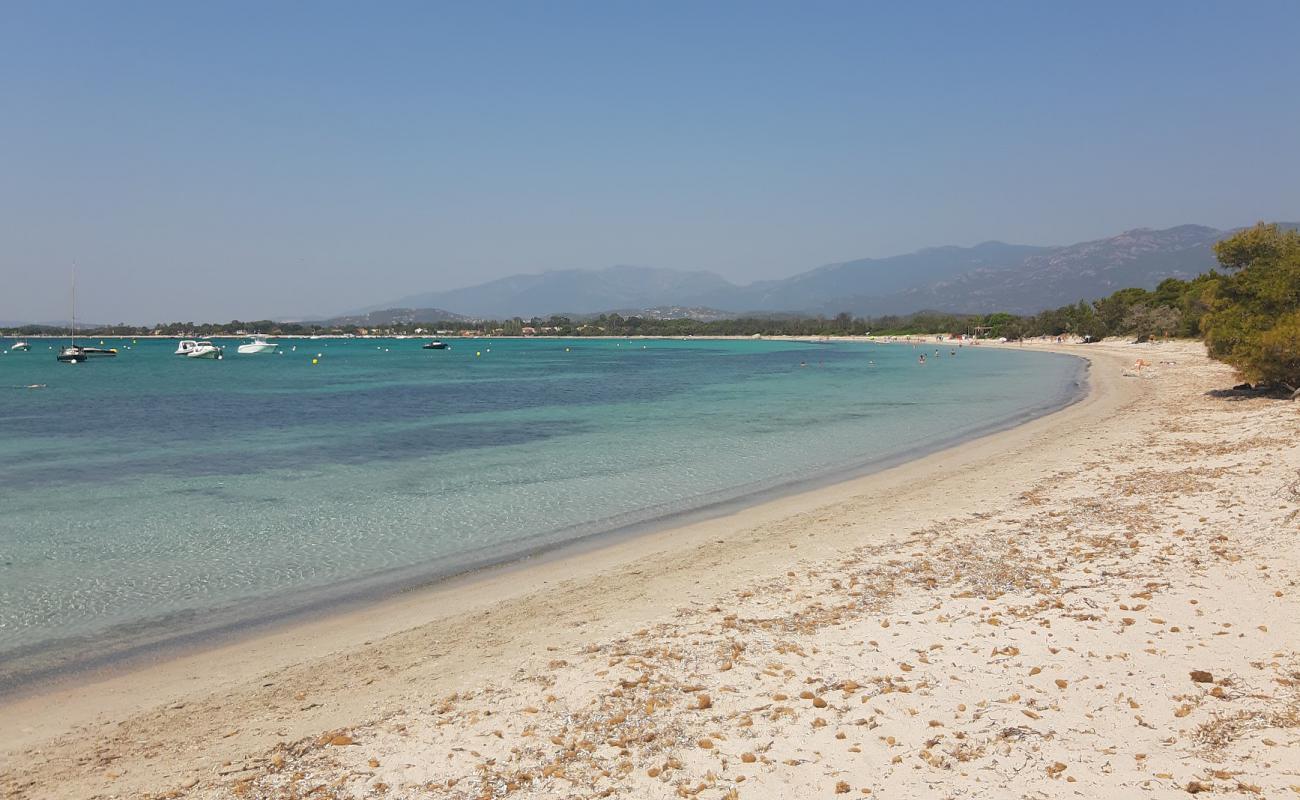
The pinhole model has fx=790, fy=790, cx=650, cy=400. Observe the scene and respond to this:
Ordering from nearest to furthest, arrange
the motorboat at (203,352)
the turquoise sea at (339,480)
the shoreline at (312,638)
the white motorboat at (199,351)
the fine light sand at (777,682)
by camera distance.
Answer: the fine light sand at (777,682) < the shoreline at (312,638) < the turquoise sea at (339,480) < the motorboat at (203,352) < the white motorboat at (199,351)

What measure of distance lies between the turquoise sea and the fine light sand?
6.98ft

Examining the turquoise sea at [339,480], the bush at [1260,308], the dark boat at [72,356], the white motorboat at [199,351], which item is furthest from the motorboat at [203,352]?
the bush at [1260,308]

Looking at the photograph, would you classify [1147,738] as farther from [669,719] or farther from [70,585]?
[70,585]

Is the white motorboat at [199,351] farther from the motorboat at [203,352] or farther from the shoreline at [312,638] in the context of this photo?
the shoreline at [312,638]

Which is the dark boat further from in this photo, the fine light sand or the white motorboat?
the fine light sand

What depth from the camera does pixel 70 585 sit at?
11.3 metres

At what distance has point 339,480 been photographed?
19641mm

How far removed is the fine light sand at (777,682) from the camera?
5328mm

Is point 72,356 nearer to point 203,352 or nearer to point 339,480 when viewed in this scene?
point 203,352

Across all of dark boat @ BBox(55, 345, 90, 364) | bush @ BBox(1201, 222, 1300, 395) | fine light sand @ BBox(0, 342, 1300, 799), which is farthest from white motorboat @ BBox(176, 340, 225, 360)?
bush @ BBox(1201, 222, 1300, 395)

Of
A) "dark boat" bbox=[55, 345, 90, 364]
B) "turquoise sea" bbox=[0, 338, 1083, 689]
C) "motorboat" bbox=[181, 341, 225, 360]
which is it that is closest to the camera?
"turquoise sea" bbox=[0, 338, 1083, 689]

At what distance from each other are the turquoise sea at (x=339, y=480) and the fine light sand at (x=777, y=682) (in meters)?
2.13

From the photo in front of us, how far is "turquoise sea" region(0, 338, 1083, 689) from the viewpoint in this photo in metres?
11.1

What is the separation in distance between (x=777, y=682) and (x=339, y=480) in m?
15.6
